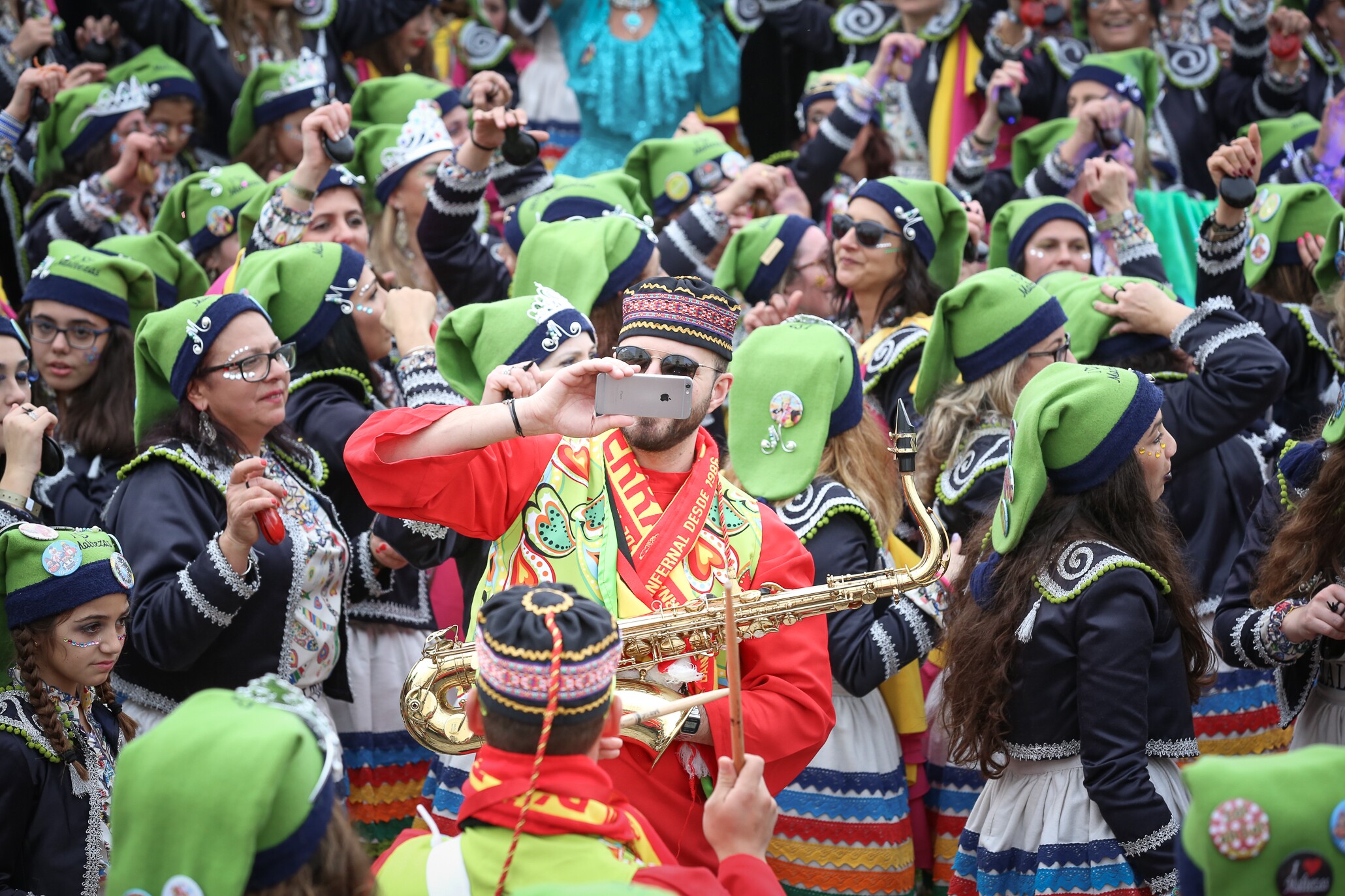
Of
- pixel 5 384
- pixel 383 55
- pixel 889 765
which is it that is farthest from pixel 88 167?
pixel 889 765

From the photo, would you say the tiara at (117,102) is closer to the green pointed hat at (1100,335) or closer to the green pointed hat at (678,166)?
the green pointed hat at (678,166)

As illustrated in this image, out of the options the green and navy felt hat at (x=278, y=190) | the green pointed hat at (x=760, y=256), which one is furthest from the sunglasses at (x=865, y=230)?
the green and navy felt hat at (x=278, y=190)

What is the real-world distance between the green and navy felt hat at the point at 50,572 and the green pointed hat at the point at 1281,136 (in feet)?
22.9

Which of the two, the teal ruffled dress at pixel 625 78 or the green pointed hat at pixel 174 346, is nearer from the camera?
the green pointed hat at pixel 174 346

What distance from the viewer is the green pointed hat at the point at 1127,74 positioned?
26.8 ft

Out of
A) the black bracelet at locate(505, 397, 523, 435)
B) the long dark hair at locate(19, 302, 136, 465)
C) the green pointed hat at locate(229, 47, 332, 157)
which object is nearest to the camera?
the black bracelet at locate(505, 397, 523, 435)

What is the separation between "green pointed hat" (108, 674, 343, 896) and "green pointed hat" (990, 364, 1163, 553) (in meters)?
2.24

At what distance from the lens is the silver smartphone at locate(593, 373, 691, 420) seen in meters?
3.54

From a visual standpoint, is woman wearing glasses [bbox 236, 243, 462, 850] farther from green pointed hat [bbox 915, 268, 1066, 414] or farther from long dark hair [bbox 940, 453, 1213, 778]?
long dark hair [bbox 940, 453, 1213, 778]

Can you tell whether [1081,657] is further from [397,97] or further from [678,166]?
[397,97]

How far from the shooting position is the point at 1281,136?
838 cm

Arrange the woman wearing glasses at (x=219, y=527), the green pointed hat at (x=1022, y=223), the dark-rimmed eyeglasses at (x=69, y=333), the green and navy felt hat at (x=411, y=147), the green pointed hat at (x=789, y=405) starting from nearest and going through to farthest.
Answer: the woman wearing glasses at (x=219, y=527), the green pointed hat at (x=789, y=405), the dark-rimmed eyeglasses at (x=69, y=333), the green pointed hat at (x=1022, y=223), the green and navy felt hat at (x=411, y=147)

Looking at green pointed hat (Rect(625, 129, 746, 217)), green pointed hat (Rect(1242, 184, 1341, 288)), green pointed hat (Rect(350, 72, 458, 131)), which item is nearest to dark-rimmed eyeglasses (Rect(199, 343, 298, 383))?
green pointed hat (Rect(625, 129, 746, 217))

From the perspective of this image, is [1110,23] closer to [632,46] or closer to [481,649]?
[632,46]
